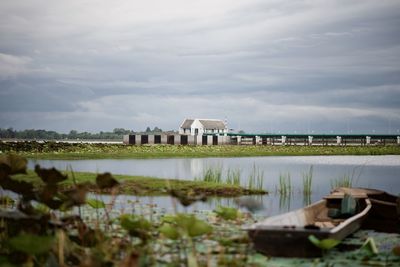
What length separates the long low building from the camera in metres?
73.4

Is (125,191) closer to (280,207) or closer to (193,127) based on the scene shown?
(280,207)

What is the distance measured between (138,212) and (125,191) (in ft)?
17.9

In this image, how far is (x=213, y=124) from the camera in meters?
100

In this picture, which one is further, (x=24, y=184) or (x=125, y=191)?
(x=125, y=191)

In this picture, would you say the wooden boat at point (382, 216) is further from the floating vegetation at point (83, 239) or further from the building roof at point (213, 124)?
the building roof at point (213, 124)

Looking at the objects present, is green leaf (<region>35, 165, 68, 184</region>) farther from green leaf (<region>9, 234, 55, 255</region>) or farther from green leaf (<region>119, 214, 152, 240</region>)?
green leaf (<region>9, 234, 55, 255</region>)

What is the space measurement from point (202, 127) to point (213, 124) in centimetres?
340

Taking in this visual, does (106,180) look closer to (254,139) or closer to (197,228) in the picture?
(197,228)

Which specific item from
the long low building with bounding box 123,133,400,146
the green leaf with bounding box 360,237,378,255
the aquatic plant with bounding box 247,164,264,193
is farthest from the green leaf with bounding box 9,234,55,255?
the long low building with bounding box 123,133,400,146

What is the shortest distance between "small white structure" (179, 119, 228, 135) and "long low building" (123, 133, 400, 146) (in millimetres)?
5977

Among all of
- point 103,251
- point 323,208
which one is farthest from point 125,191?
point 103,251

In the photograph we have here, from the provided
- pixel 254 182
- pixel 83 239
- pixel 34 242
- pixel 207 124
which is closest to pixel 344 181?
pixel 254 182

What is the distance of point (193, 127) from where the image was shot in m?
97.2

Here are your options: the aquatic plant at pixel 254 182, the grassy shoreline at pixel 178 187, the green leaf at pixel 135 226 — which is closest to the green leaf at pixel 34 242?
the green leaf at pixel 135 226
